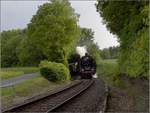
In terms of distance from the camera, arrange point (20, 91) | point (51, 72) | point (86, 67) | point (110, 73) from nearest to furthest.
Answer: point (20, 91)
point (51, 72)
point (86, 67)
point (110, 73)

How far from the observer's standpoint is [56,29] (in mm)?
53188

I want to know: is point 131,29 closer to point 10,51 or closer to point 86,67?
point 86,67

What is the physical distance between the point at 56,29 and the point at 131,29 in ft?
105

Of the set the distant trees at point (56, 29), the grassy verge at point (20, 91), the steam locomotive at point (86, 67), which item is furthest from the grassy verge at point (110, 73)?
the distant trees at point (56, 29)

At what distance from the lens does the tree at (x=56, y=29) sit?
53906mm

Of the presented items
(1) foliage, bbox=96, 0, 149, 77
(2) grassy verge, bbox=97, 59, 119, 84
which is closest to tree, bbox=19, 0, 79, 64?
(2) grassy verge, bbox=97, 59, 119, 84

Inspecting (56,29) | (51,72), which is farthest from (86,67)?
(51,72)

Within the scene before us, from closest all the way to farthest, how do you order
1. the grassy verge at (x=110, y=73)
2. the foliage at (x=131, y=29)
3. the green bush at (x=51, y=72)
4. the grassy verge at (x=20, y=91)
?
the foliage at (x=131, y=29), the grassy verge at (x=20, y=91), the grassy verge at (x=110, y=73), the green bush at (x=51, y=72)

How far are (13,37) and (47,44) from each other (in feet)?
204

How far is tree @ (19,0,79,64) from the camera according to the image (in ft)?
177

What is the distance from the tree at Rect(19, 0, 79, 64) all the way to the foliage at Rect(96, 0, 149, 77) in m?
25.9

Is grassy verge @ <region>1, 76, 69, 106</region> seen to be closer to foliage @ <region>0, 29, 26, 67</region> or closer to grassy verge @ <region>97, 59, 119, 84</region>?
grassy verge @ <region>97, 59, 119, 84</region>

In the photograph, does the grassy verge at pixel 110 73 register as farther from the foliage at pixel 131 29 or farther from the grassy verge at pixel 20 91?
the grassy verge at pixel 20 91

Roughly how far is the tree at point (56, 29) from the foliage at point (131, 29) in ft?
84.9
